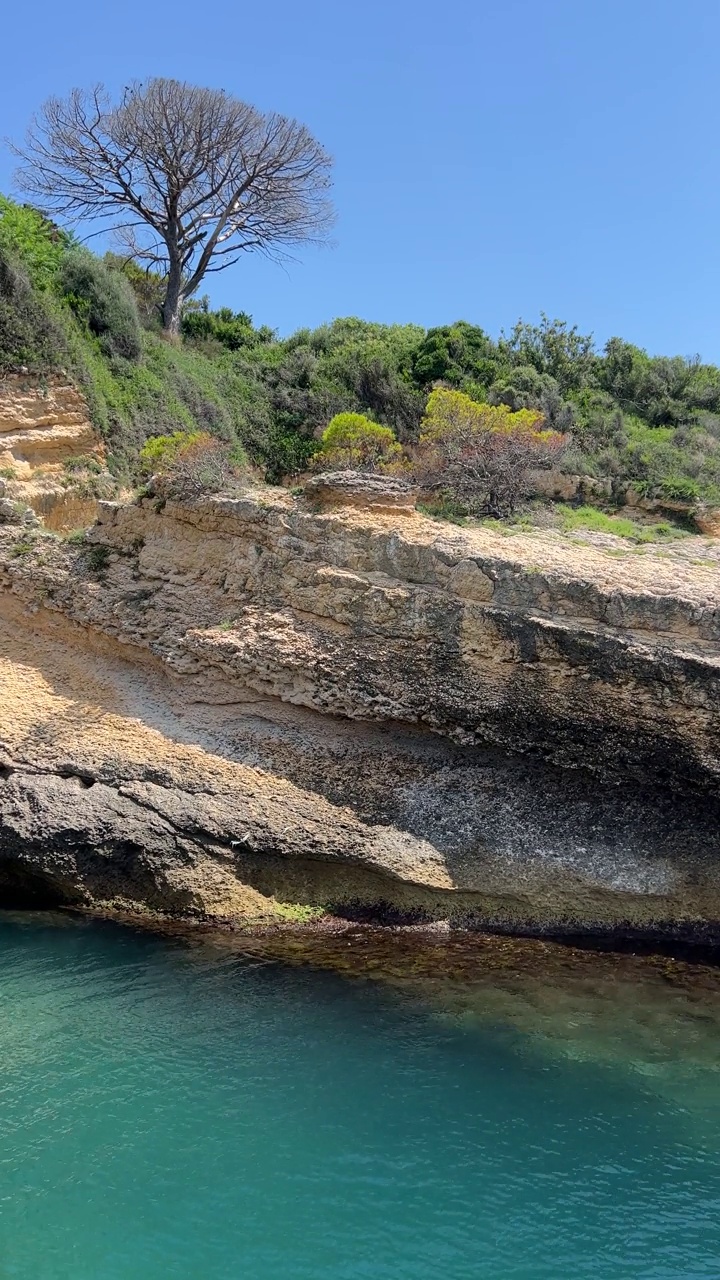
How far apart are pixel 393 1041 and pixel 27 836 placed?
5.55m

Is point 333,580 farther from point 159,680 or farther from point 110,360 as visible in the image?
point 110,360

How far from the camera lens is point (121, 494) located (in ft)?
51.3

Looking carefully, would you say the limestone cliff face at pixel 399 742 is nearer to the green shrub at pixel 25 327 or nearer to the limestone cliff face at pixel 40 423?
the limestone cliff face at pixel 40 423

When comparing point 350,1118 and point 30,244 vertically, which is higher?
point 30,244

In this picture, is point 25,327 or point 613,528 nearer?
point 613,528

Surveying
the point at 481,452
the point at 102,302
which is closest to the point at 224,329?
the point at 102,302

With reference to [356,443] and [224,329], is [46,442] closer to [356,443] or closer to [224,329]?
[356,443]

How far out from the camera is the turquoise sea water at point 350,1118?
589 centimetres

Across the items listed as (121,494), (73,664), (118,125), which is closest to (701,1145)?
(73,664)

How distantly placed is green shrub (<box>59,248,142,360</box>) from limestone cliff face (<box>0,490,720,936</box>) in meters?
10.1

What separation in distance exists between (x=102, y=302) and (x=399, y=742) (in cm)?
1400

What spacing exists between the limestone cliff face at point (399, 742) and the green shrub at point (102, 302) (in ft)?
33.2

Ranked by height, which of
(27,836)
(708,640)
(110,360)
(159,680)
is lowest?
(27,836)

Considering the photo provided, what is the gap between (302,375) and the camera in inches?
964
